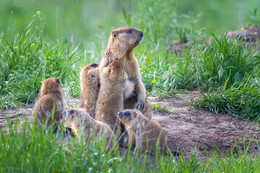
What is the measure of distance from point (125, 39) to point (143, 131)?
141cm

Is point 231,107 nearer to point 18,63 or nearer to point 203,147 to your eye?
point 203,147

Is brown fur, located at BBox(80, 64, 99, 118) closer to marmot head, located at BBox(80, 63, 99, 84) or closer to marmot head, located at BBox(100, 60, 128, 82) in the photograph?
marmot head, located at BBox(80, 63, 99, 84)

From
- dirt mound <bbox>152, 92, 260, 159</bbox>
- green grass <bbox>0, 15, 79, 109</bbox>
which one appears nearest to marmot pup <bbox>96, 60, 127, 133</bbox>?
dirt mound <bbox>152, 92, 260, 159</bbox>

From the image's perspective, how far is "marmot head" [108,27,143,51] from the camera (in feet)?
20.0

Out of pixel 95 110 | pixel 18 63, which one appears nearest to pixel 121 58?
pixel 95 110

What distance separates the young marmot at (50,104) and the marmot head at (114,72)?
1.88 feet

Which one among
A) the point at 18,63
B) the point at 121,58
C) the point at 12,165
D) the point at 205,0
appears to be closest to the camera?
the point at 12,165

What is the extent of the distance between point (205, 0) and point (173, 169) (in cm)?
1156

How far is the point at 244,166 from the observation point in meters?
4.76

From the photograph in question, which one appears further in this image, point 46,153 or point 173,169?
point 173,169

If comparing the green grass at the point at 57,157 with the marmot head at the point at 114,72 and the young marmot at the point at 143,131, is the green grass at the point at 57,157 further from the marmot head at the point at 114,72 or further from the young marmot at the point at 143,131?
the marmot head at the point at 114,72

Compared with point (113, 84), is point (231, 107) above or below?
below

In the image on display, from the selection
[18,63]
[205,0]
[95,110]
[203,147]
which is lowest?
[203,147]

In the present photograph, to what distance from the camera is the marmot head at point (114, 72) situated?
5.61 m
